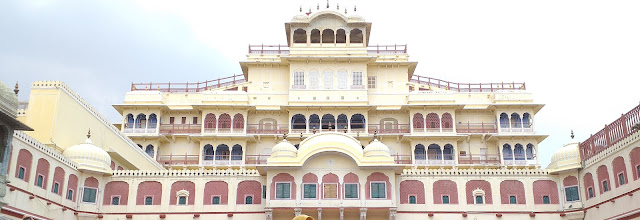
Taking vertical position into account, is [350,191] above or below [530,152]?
below

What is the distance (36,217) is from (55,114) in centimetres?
606

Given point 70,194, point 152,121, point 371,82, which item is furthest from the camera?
point 371,82

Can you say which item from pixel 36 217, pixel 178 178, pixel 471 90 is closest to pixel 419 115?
pixel 471 90

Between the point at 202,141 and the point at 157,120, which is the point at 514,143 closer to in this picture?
the point at 202,141

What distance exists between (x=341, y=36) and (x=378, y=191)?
20120mm

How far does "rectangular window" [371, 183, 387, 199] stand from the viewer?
113 feet

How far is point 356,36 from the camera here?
170 ft

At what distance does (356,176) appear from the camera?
34656 millimetres

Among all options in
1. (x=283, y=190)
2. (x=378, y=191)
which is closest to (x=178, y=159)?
(x=283, y=190)

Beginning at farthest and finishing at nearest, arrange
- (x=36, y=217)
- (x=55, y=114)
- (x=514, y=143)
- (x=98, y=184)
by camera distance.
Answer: (x=514, y=143)
(x=98, y=184)
(x=55, y=114)
(x=36, y=217)

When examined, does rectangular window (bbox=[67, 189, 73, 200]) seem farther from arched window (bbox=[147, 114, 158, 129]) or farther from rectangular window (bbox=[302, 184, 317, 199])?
arched window (bbox=[147, 114, 158, 129])

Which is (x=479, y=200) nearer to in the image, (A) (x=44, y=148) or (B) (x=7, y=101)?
(A) (x=44, y=148)

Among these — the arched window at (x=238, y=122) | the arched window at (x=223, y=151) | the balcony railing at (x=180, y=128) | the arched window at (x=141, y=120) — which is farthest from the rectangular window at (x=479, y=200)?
the arched window at (x=141, y=120)

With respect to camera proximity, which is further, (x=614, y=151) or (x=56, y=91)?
(x=56, y=91)
